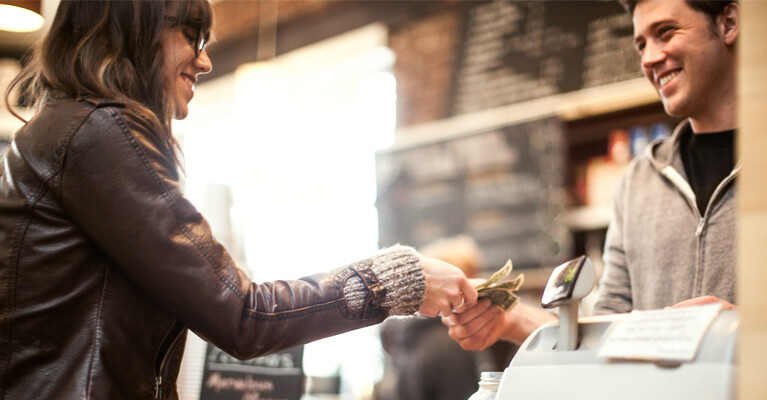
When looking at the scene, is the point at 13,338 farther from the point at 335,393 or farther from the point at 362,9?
the point at 362,9

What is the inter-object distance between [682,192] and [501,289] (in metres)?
0.67

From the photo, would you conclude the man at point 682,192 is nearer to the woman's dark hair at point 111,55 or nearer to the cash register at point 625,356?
the cash register at point 625,356

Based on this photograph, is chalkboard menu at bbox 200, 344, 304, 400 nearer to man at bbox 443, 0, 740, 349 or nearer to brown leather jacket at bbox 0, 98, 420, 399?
man at bbox 443, 0, 740, 349

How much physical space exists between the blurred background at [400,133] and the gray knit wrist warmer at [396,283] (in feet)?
2.98

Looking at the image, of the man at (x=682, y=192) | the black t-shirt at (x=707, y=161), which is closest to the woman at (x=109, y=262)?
the man at (x=682, y=192)

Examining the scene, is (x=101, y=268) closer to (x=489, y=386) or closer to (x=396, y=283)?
(x=396, y=283)

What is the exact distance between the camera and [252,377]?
2234mm

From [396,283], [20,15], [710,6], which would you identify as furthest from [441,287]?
[20,15]

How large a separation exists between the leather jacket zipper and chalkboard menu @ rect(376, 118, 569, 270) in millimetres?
2852

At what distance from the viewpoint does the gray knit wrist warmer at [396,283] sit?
56.2 inches

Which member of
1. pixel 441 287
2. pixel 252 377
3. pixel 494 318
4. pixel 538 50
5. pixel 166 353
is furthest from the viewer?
pixel 538 50

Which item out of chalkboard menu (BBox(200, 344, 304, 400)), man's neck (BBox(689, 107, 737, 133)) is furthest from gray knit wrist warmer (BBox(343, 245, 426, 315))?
man's neck (BBox(689, 107, 737, 133))

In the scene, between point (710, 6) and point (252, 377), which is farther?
point (252, 377)

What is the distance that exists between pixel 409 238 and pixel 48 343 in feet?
11.5
